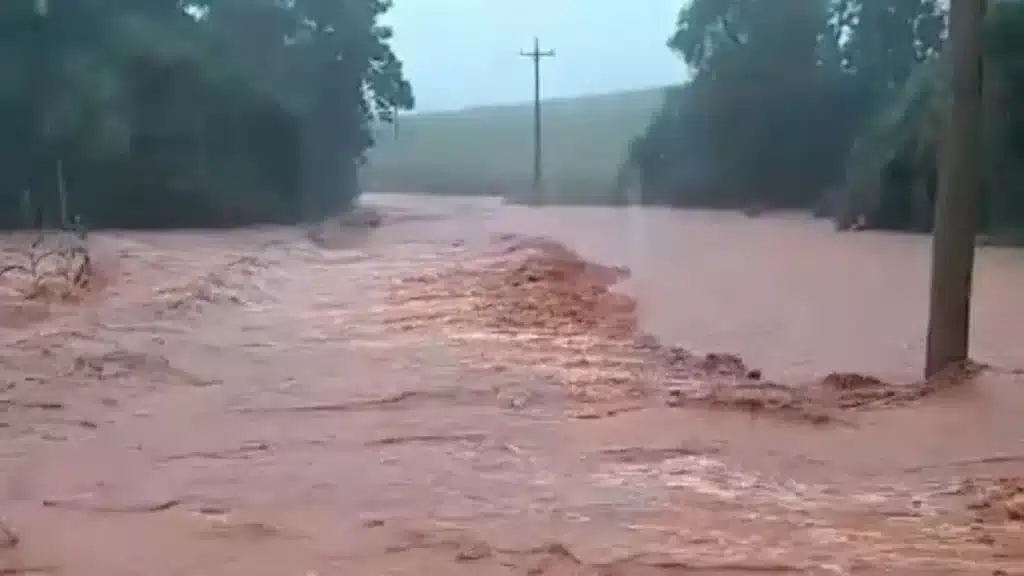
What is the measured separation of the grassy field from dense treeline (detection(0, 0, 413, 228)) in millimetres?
7957

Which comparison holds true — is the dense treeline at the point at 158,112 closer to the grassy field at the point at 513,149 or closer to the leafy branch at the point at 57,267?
the leafy branch at the point at 57,267

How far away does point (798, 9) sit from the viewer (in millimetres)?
32750

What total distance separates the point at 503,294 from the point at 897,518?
889 centimetres

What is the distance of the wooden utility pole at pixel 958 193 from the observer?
8.20 m

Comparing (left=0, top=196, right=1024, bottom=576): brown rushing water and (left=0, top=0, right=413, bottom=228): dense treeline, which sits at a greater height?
(left=0, top=0, right=413, bottom=228): dense treeline

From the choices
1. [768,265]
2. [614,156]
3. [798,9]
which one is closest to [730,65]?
[798,9]

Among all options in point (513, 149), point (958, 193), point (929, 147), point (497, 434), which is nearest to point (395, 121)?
point (513, 149)

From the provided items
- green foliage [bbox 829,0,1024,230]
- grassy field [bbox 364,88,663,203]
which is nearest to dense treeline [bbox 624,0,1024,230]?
grassy field [bbox 364,88,663,203]

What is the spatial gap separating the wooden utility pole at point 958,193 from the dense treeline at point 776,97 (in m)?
18.9

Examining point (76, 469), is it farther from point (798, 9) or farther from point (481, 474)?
point (798, 9)

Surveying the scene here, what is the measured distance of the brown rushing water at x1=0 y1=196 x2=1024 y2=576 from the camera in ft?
16.1

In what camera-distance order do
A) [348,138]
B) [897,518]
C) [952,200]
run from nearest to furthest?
[897,518] < [952,200] < [348,138]

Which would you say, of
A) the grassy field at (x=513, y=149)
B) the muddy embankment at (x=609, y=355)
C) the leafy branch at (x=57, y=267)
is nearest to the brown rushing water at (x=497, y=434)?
the muddy embankment at (x=609, y=355)

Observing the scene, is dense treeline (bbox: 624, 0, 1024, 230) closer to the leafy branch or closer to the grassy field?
the grassy field
